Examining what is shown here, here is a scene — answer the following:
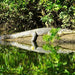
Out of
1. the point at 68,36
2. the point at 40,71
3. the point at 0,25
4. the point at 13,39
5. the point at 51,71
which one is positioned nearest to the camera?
the point at 40,71

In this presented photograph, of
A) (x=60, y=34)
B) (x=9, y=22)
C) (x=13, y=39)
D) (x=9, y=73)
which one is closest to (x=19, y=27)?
(x=9, y=22)

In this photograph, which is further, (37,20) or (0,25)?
(0,25)

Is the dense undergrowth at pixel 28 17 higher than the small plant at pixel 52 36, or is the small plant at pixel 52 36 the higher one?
the dense undergrowth at pixel 28 17

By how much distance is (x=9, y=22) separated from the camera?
15.1 m

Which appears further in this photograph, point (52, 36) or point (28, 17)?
point (28, 17)

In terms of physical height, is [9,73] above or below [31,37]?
above

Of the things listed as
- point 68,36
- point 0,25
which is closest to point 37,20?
point 0,25

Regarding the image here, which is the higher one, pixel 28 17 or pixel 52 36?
pixel 28 17

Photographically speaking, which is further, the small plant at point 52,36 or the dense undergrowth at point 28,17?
the dense undergrowth at point 28,17

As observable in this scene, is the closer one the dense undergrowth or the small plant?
the small plant

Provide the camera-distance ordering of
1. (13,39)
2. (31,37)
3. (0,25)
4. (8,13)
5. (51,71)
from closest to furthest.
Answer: (51,71) < (31,37) < (13,39) < (8,13) < (0,25)

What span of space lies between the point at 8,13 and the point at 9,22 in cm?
104

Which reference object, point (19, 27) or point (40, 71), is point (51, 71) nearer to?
point (40, 71)

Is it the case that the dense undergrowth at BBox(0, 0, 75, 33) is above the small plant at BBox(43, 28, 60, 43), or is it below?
above
